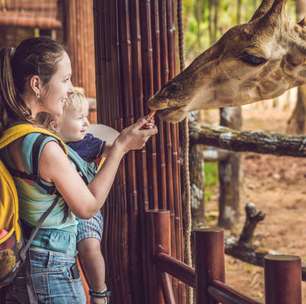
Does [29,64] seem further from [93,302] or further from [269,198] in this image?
[269,198]

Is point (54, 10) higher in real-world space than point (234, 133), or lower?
higher

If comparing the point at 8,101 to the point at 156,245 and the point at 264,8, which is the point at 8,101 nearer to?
the point at 156,245

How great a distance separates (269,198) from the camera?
9250mm

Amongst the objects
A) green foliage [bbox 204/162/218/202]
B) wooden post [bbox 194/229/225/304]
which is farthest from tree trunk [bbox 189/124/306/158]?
green foliage [bbox 204/162/218/202]

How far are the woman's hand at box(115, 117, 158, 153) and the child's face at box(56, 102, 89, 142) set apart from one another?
1.10ft

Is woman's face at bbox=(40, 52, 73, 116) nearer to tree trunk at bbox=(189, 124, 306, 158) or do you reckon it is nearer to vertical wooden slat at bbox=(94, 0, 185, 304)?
vertical wooden slat at bbox=(94, 0, 185, 304)

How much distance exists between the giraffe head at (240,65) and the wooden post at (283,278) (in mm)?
696

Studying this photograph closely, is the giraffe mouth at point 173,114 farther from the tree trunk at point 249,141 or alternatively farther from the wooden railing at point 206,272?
the tree trunk at point 249,141

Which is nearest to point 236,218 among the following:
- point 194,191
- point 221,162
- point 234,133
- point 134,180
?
point 221,162

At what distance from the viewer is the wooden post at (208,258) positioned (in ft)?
6.49

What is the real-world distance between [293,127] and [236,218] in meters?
3.06

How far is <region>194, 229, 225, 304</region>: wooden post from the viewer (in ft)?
6.49

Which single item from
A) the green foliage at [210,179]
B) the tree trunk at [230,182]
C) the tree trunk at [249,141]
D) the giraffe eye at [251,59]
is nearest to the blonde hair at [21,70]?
the giraffe eye at [251,59]

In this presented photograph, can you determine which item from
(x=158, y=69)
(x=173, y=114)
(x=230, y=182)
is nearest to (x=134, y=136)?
(x=173, y=114)
